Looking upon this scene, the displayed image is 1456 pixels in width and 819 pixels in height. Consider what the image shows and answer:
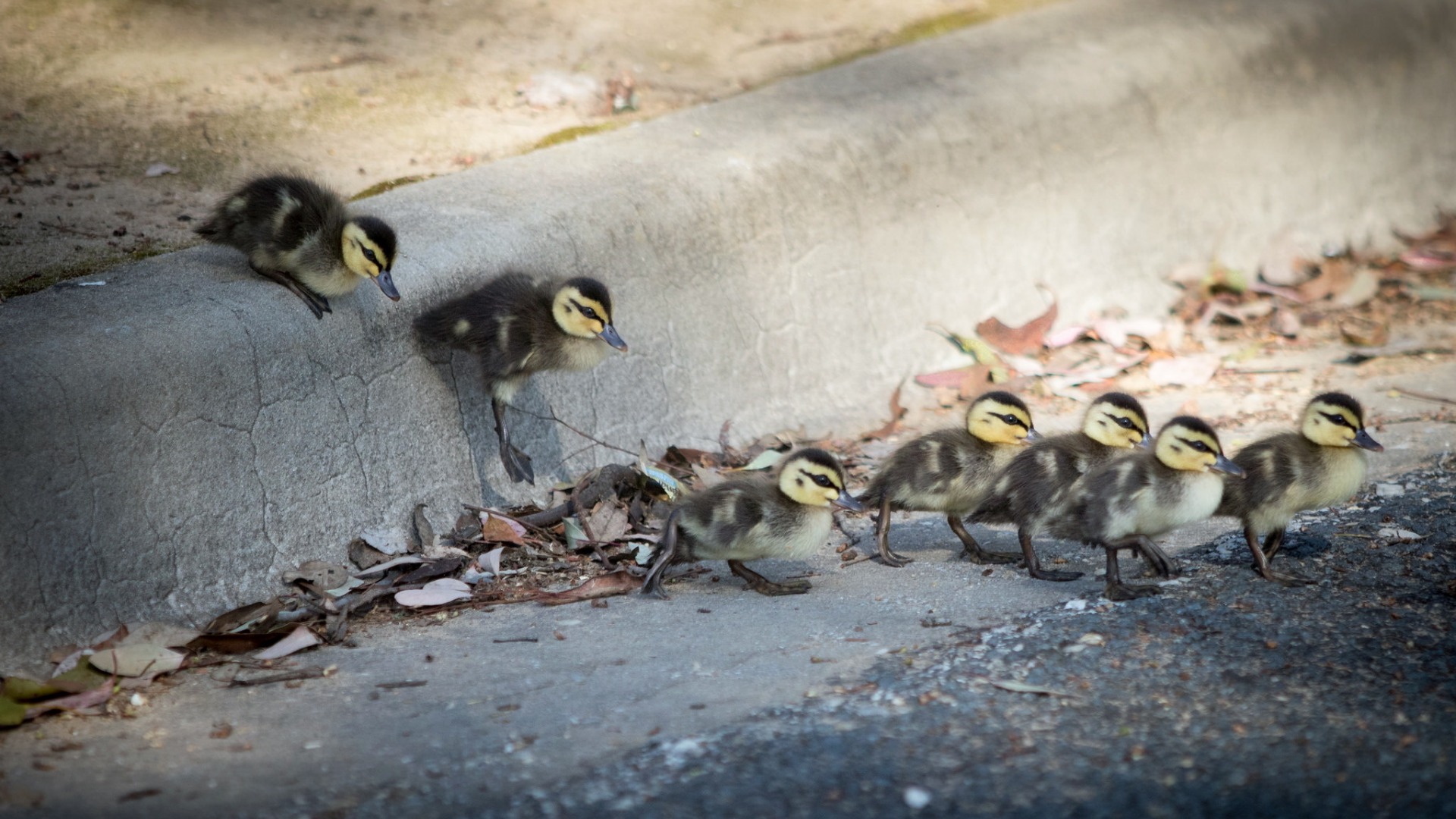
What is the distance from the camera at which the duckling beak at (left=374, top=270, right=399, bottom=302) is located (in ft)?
16.1

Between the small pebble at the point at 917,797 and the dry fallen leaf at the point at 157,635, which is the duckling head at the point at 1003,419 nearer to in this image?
the small pebble at the point at 917,797

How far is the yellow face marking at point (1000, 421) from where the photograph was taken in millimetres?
5176

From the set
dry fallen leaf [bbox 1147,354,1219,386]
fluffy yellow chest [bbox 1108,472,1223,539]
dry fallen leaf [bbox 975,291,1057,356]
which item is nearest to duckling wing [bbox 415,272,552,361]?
fluffy yellow chest [bbox 1108,472,1223,539]

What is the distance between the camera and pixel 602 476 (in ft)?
18.6

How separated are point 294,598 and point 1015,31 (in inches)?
240

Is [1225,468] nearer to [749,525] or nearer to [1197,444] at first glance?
[1197,444]

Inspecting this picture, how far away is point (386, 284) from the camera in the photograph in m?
4.91

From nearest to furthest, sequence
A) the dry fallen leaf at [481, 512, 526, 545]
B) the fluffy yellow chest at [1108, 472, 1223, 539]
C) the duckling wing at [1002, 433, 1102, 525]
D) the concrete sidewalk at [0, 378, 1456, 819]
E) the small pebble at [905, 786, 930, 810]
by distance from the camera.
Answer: the small pebble at [905, 786, 930, 810] → the concrete sidewalk at [0, 378, 1456, 819] → the fluffy yellow chest at [1108, 472, 1223, 539] → the duckling wing at [1002, 433, 1102, 525] → the dry fallen leaf at [481, 512, 526, 545]

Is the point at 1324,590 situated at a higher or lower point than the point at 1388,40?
lower

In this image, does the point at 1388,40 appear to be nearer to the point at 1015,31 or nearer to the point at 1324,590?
the point at 1015,31

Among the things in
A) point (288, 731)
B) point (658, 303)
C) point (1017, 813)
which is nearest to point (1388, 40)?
point (658, 303)

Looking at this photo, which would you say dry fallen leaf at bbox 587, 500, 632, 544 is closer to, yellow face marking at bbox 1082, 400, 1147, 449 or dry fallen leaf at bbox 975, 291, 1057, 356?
yellow face marking at bbox 1082, 400, 1147, 449

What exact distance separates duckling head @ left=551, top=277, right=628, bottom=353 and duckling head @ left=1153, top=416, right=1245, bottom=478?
195 cm

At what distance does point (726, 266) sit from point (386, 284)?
2.09 metres
